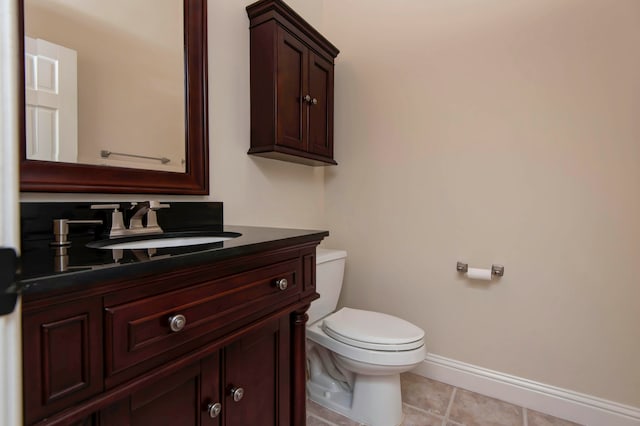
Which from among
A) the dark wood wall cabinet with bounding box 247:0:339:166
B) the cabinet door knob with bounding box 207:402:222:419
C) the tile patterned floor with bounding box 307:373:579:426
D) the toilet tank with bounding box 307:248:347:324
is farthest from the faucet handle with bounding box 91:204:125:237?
the tile patterned floor with bounding box 307:373:579:426

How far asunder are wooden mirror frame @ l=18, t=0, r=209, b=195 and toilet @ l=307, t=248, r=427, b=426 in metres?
0.74

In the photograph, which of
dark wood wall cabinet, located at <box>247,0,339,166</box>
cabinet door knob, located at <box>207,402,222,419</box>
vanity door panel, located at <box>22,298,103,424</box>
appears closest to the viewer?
vanity door panel, located at <box>22,298,103,424</box>

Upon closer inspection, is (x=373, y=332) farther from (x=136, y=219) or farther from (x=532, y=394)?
(x=136, y=219)

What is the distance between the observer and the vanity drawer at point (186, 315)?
0.56m

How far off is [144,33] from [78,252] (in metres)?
0.86

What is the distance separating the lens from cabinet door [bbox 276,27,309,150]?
1454mm

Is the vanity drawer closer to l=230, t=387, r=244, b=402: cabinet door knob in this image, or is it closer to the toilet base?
l=230, t=387, r=244, b=402: cabinet door knob

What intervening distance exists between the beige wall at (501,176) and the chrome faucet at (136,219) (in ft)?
4.07

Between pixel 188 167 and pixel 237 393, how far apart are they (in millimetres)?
831

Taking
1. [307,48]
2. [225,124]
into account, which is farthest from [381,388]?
[307,48]

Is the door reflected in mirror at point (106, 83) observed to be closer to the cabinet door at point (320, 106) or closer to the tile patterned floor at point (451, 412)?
the cabinet door at point (320, 106)

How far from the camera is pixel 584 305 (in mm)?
1431

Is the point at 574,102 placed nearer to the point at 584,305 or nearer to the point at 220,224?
the point at 584,305

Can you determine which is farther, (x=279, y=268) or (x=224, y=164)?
(x=224, y=164)
